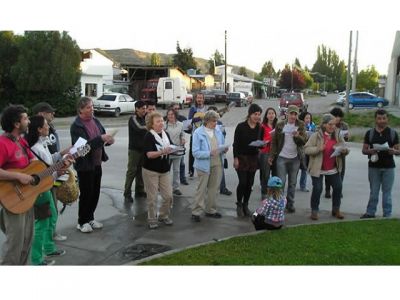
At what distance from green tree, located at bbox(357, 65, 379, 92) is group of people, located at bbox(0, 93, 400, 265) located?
254 feet

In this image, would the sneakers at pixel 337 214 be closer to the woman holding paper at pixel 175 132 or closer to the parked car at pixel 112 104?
the woman holding paper at pixel 175 132

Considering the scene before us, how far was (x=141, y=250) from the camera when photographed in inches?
226

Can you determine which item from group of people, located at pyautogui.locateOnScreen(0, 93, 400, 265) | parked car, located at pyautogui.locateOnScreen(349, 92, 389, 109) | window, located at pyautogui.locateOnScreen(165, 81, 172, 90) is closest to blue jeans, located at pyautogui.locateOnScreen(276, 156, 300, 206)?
group of people, located at pyautogui.locateOnScreen(0, 93, 400, 265)

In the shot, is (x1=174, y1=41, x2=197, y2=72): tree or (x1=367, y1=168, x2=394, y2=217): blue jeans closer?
(x1=367, y1=168, x2=394, y2=217): blue jeans

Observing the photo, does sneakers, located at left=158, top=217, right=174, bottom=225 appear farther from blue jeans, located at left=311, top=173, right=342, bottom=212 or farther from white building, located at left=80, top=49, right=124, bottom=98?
white building, located at left=80, top=49, right=124, bottom=98

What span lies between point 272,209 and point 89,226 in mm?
2655

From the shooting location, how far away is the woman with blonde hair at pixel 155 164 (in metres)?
6.53

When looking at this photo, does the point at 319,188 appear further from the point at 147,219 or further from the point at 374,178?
the point at 147,219

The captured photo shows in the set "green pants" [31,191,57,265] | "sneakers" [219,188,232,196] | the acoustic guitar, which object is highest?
the acoustic guitar

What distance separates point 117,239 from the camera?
6.18 metres

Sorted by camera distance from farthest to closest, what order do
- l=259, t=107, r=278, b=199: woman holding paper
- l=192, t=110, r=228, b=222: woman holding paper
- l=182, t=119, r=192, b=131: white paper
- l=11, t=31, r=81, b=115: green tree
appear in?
1. l=11, t=31, r=81, b=115: green tree
2. l=182, t=119, r=192, b=131: white paper
3. l=259, t=107, r=278, b=199: woman holding paper
4. l=192, t=110, r=228, b=222: woman holding paper

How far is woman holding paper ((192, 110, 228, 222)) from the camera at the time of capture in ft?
22.7

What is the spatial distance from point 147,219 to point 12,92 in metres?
30.5

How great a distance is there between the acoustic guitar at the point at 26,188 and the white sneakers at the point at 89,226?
1.92 m
